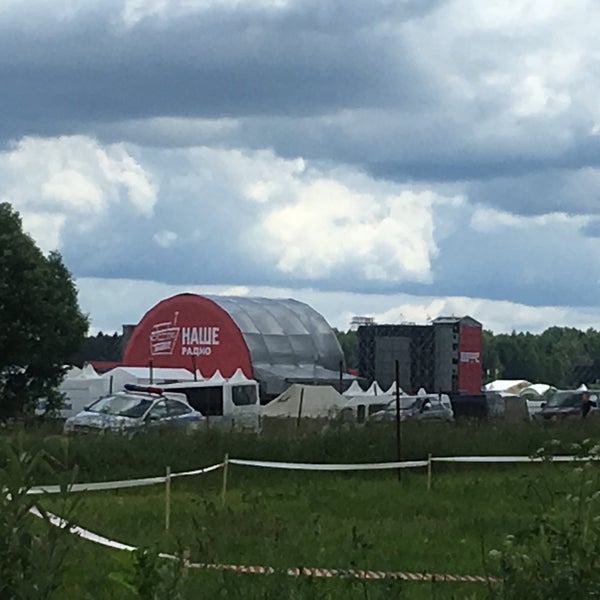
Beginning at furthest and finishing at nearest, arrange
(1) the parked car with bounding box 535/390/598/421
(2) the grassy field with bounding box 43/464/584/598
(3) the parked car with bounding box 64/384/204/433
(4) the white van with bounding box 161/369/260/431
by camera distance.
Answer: (1) the parked car with bounding box 535/390/598/421
(4) the white van with bounding box 161/369/260/431
(3) the parked car with bounding box 64/384/204/433
(2) the grassy field with bounding box 43/464/584/598

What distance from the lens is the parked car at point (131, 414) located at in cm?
2961

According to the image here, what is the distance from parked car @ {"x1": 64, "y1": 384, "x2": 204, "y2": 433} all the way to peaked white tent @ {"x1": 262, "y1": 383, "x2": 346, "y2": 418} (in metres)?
10.4

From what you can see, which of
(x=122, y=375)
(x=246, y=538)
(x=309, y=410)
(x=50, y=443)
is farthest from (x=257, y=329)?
(x=246, y=538)

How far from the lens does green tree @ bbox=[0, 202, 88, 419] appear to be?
36125 mm

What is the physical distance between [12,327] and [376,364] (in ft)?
138

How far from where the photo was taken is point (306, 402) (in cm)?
4438

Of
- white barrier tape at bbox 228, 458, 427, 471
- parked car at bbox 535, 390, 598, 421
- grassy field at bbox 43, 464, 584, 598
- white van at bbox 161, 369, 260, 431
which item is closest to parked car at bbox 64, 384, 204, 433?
white barrier tape at bbox 228, 458, 427, 471

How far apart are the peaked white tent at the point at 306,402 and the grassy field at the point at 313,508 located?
42.6ft

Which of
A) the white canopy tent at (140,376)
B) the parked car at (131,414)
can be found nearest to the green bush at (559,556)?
the parked car at (131,414)

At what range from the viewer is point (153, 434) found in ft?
79.1

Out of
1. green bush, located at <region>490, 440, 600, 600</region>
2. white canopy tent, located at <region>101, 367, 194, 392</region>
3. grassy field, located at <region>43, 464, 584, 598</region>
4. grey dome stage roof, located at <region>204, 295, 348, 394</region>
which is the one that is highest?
grey dome stage roof, located at <region>204, 295, 348, 394</region>

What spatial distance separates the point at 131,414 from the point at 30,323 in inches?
276

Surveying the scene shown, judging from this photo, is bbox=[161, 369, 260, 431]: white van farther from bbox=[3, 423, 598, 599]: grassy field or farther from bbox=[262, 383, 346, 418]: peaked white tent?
bbox=[3, 423, 598, 599]: grassy field

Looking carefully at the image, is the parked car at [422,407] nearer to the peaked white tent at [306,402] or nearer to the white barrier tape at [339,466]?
the peaked white tent at [306,402]
